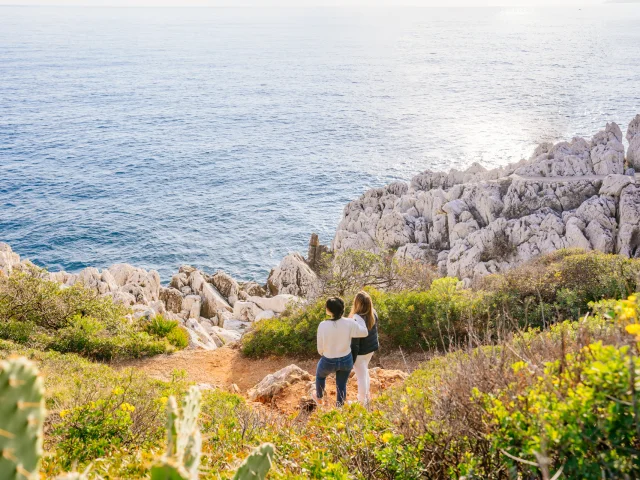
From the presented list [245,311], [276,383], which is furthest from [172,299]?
[276,383]

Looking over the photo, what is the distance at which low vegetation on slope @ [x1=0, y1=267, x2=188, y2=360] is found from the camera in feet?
48.1

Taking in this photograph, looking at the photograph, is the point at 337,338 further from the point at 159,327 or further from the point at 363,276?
the point at 363,276

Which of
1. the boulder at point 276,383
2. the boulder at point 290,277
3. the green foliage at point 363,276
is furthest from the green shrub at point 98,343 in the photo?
the boulder at point 290,277

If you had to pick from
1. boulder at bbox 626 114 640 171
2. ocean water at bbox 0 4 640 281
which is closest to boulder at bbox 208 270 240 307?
ocean water at bbox 0 4 640 281

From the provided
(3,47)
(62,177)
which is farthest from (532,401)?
(3,47)

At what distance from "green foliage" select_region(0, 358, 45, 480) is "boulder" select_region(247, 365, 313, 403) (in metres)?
9.07

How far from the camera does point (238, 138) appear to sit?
250 ft

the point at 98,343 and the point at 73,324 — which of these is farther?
the point at 73,324

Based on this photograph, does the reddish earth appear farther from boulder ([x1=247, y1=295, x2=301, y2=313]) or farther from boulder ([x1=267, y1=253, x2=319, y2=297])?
boulder ([x1=267, y1=253, x2=319, y2=297])

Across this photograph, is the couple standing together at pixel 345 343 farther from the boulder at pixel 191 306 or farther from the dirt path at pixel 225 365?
the boulder at pixel 191 306

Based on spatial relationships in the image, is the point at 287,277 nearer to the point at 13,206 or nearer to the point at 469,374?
the point at 469,374

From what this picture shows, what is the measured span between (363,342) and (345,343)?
640mm

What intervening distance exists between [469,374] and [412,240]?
30659 millimetres

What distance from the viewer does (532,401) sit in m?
4.24
